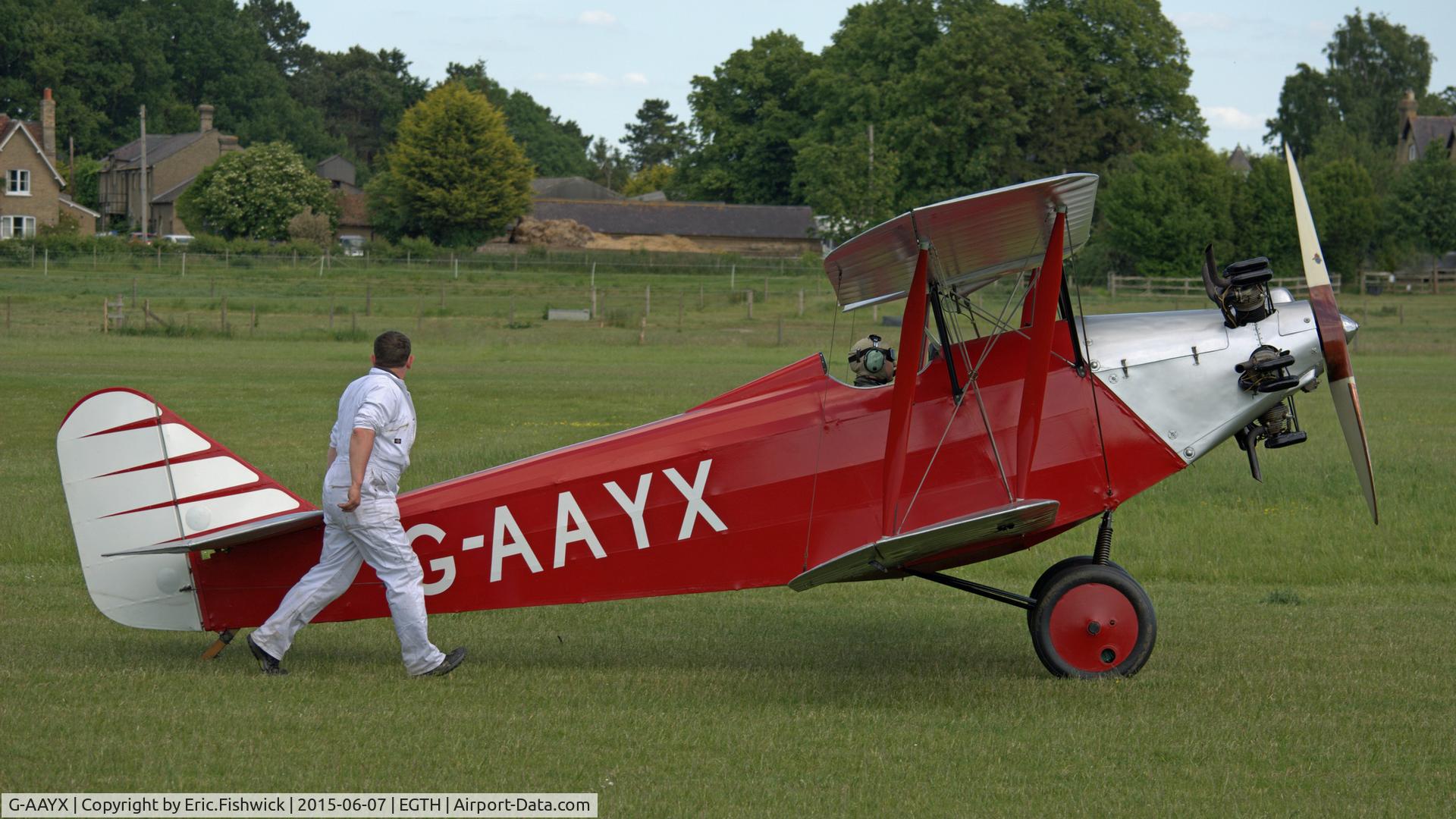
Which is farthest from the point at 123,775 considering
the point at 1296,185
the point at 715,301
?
the point at 715,301

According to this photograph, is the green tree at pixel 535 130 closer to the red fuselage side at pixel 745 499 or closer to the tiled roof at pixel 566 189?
the tiled roof at pixel 566 189

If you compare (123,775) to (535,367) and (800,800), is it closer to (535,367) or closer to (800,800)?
(800,800)

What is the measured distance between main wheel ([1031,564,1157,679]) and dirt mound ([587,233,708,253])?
80.3m

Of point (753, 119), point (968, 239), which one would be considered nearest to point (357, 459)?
point (968, 239)

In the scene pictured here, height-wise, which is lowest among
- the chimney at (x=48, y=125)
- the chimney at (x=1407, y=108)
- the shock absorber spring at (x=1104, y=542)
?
the shock absorber spring at (x=1104, y=542)

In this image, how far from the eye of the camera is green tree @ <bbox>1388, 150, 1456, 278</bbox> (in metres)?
74.6

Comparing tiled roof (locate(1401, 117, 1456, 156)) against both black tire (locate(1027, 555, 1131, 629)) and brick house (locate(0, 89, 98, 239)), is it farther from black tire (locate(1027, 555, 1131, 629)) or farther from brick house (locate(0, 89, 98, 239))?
black tire (locate(1027, 555, 1131, 629))

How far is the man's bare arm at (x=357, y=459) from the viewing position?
7152 mm

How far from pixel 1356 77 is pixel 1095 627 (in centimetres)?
11498

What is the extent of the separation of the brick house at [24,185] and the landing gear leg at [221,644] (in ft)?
292

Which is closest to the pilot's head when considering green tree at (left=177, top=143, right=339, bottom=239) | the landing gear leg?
the landing gear leg

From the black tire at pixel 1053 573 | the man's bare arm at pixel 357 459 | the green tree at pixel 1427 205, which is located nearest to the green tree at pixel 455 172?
the green tree at pixel 1427 205

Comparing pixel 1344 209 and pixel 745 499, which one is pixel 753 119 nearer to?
pixel 1344 209

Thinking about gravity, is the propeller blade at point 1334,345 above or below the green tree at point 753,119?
below
